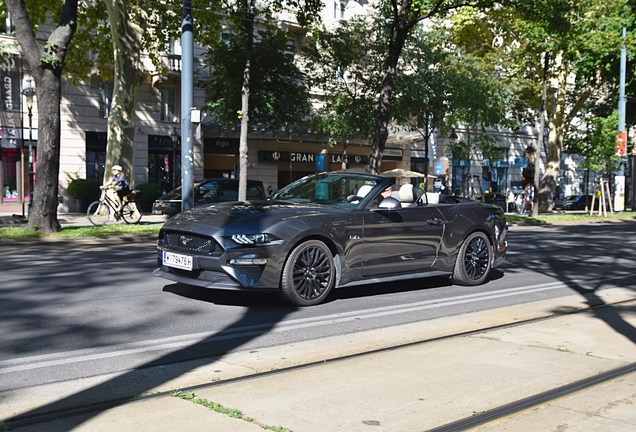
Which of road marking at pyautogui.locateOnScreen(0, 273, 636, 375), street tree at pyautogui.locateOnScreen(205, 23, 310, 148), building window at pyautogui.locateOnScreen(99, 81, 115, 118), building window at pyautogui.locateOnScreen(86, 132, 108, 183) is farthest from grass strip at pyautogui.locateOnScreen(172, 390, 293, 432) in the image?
building window at pyautogui.locateOnScreen(99, 81, 115, 118)

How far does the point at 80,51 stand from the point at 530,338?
2669 centimetres

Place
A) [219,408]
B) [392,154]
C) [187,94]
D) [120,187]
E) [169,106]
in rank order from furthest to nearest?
[392,154]
[169,106]
[120,187]
[187,94]
[219,408]

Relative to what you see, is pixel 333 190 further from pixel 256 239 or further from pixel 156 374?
pixel 156 374

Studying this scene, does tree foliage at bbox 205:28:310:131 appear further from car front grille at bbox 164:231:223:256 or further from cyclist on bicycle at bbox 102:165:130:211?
car front grille at bbox 164:231:223:256

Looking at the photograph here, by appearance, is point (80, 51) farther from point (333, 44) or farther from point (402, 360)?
point (402, 360)

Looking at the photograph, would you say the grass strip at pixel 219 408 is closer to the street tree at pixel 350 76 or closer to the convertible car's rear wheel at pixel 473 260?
the convertible car's rear wheel at pixel 473 260

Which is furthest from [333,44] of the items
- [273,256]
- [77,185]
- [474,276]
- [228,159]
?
[273,256]

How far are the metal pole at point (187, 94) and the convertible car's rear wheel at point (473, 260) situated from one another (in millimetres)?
10190

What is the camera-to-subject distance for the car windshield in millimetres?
8344

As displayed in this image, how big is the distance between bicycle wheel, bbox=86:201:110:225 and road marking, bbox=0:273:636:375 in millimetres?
12905

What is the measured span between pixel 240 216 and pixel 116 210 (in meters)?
13.5

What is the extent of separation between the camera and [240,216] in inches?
290

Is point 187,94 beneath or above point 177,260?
above

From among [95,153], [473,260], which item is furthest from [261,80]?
[473,260]
